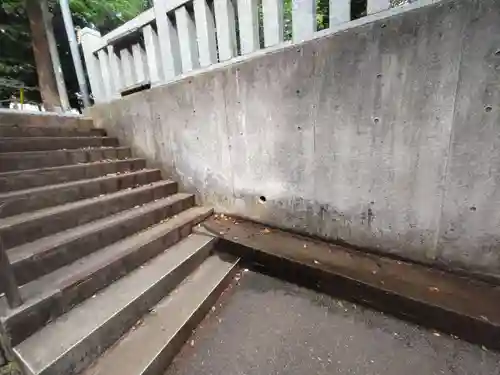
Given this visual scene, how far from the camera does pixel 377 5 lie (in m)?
2.15

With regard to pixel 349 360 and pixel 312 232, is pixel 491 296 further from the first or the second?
pixel 312 232

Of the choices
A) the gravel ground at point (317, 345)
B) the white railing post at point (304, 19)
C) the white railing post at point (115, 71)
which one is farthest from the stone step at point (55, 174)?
the white railing post at point (304, 19)

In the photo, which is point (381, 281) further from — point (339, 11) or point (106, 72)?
point (106, 72)

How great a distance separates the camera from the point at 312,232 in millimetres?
2951

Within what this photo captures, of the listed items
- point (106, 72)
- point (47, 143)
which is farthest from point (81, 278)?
point (106, 72)

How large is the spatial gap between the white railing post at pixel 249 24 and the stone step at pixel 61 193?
2.41m

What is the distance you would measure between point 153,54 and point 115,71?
1.25m

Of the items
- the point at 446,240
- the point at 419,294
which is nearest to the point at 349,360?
the point at 419,294

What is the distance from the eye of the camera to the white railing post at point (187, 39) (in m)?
3.40

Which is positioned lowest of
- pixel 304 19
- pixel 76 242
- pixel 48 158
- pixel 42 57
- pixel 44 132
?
pixel 76 242

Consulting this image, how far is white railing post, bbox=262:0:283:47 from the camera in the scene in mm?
2662

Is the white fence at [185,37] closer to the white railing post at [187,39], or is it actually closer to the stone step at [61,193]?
the white railing post at [187,39]

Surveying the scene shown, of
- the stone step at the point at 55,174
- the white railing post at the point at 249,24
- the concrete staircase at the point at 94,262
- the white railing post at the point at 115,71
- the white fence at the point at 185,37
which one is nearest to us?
the concrete staircase at the point at 94,262

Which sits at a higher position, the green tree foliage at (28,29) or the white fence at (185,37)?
the green tree foliage at (28,29)
